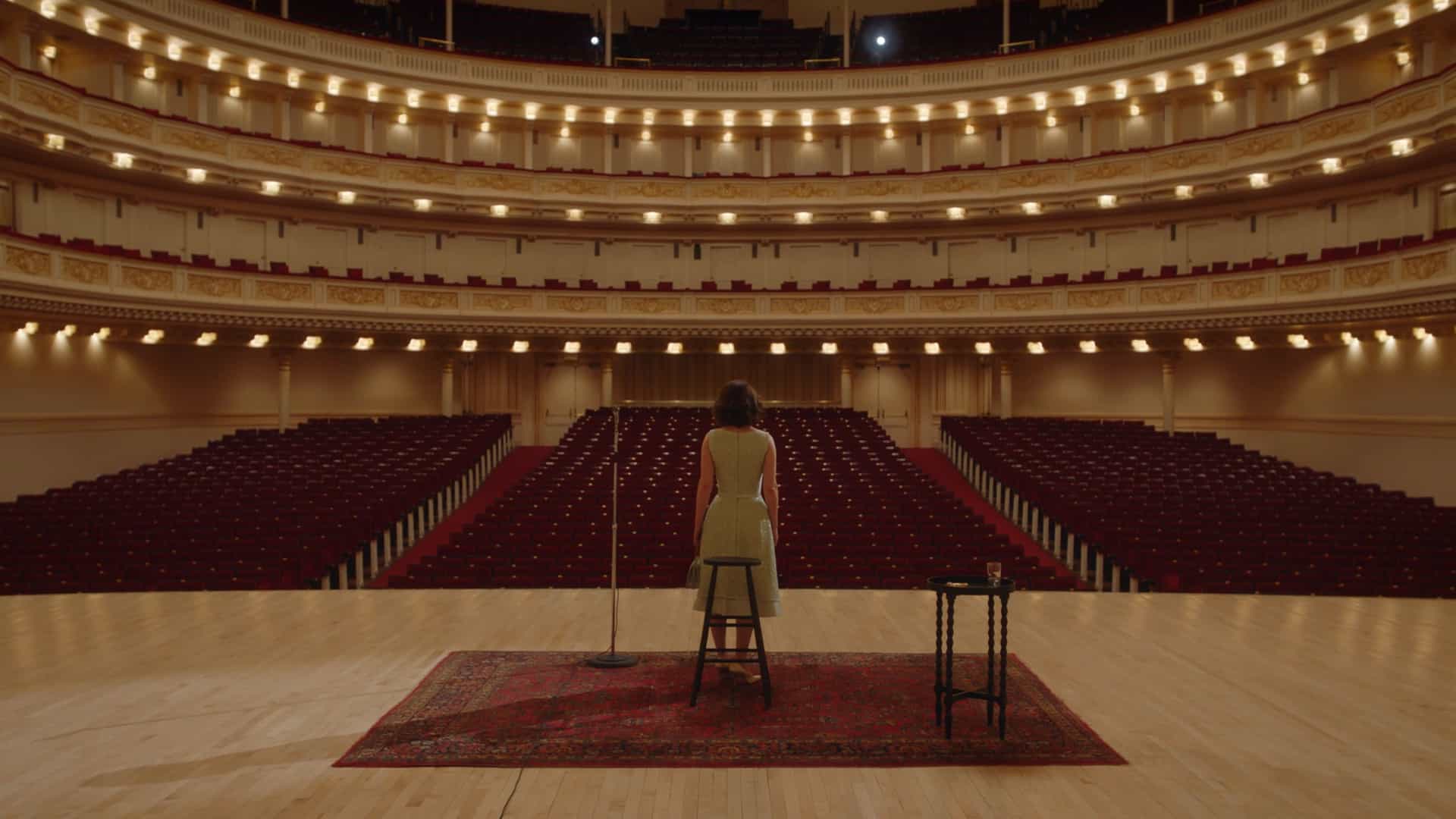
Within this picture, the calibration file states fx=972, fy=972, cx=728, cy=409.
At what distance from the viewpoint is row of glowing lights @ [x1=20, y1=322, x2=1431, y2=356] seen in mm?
14977

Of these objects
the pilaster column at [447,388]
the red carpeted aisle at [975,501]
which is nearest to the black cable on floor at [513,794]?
the red carpeted aisle at [975,501]

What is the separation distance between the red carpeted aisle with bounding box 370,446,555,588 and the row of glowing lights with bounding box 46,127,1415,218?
5424 millimetres

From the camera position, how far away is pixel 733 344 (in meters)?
20.2

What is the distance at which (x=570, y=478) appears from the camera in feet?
43.4

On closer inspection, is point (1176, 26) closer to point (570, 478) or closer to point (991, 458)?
point (991, 458)

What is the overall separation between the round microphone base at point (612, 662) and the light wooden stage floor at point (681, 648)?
0.54 metres

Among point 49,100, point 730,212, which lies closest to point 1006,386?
point 730,212

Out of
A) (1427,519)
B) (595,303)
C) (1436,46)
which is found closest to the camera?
(1427,519)

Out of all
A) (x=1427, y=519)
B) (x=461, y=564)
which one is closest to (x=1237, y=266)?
(x=1427, y=519)

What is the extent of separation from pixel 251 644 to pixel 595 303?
45.0 ft

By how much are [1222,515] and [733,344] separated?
10.7 metres

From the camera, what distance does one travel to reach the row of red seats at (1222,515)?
386 inches

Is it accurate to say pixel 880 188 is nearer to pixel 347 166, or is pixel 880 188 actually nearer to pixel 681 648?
pixel 347 166

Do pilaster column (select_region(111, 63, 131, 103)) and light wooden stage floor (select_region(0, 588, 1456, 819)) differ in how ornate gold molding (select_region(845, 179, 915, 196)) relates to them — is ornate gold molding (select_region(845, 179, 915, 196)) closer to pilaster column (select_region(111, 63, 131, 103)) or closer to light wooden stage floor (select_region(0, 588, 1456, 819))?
pilaster column (select_region(111, 63, 131, 103))
